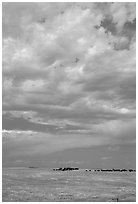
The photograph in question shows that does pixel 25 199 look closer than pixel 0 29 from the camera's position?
No

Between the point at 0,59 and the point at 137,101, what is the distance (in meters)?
15.2

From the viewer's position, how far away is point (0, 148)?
30828mm

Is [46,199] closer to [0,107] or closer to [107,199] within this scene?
[107,199]

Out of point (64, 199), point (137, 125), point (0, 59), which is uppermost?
point (0, 59)

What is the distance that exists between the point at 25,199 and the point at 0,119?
80.7ft

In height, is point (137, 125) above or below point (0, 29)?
below

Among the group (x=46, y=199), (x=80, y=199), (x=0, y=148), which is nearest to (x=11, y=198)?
(x=46, y=199)

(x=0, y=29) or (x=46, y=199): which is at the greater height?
(x=0, y=29)

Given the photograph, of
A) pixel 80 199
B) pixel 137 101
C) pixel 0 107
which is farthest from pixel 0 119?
pixel 80 199

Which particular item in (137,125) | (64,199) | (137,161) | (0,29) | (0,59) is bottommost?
(64,199)

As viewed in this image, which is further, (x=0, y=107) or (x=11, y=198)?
(x=11, y=198)

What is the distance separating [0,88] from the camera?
31.2m

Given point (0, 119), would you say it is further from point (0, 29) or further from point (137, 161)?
point (137, 161)

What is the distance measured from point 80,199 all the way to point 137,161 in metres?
23.9
